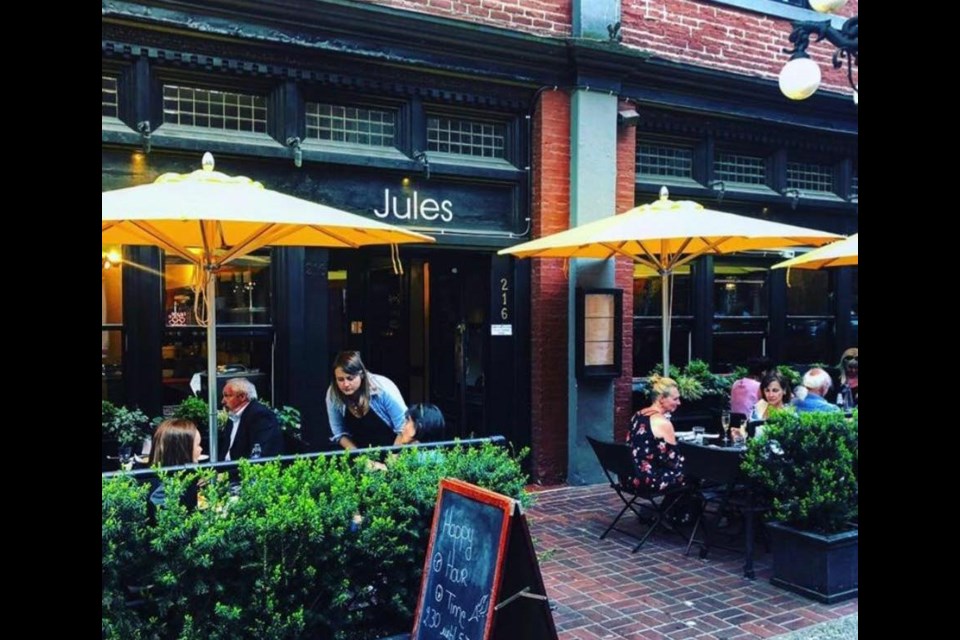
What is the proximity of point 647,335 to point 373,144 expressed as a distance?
4108mm

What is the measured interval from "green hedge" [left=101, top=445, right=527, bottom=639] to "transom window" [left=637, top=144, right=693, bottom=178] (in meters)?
6.57

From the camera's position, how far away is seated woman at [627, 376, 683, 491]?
6.38 meters

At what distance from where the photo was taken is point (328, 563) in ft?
11.7

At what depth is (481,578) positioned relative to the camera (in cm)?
338

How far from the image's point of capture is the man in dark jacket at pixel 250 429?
18.3 feet

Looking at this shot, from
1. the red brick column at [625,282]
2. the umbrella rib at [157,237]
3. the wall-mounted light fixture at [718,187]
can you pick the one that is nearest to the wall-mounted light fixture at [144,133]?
the umbrella rib at [157,237]

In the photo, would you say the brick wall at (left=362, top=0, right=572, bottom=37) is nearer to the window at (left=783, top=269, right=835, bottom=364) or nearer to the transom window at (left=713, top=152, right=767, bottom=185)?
the transom window at (left=713, top=152, right=767, bottom=185)

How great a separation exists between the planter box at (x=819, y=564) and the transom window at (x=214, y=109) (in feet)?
19.2

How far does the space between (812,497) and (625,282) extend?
4275mm

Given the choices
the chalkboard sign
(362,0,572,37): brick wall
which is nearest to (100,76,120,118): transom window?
(362,0,572,37): brick wall

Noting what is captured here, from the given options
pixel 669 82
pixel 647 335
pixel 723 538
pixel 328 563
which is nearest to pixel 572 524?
pixel 723 538

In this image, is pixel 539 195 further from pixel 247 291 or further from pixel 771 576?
pixel 771 576

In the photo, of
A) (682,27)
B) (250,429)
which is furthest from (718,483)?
(682,27)
